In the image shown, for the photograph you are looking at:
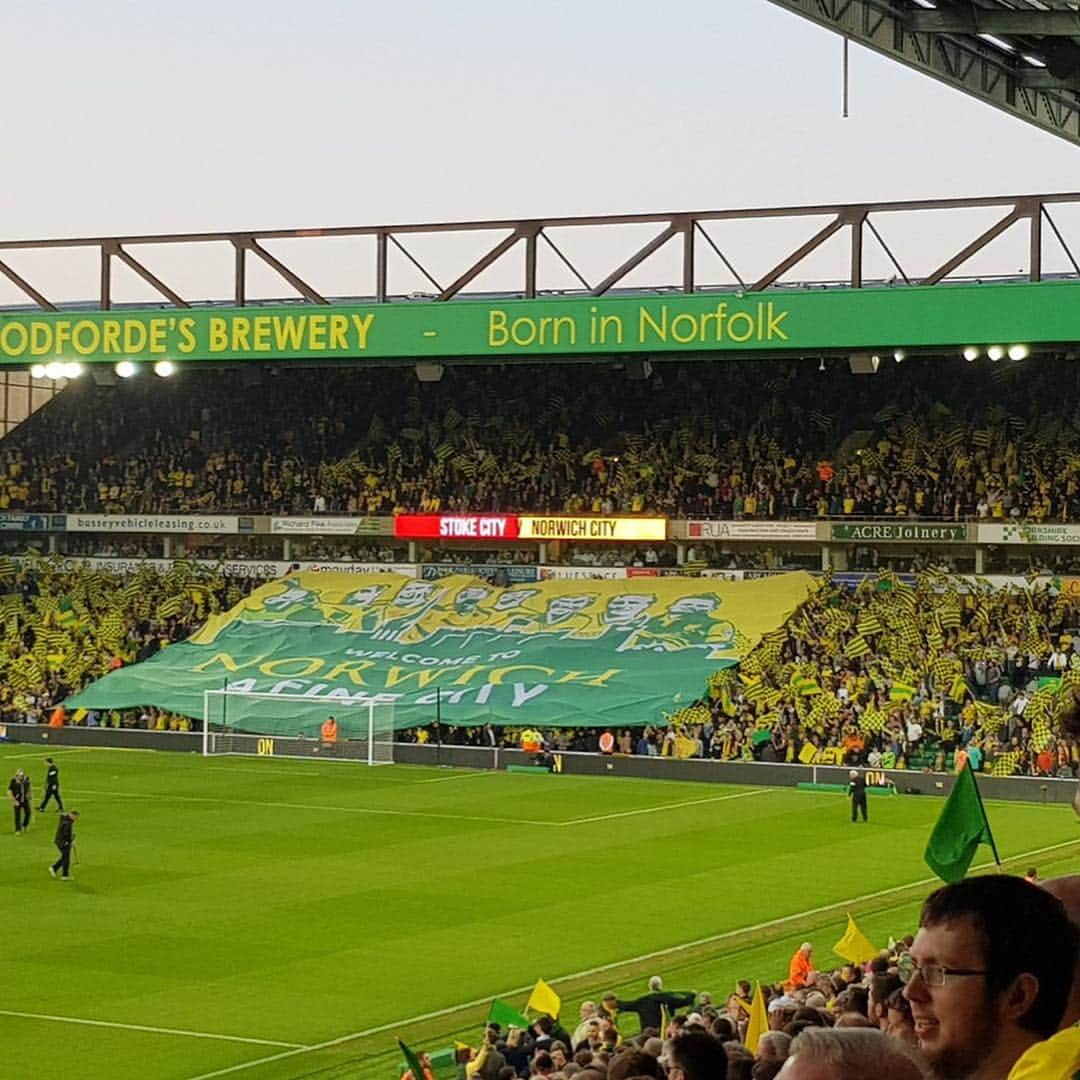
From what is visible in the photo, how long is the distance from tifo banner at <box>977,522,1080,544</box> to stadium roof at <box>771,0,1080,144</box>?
37.8 m

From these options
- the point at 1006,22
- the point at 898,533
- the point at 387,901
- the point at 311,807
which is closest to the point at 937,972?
the point at 1006,22

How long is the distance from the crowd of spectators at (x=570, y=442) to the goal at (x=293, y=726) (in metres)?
9.85

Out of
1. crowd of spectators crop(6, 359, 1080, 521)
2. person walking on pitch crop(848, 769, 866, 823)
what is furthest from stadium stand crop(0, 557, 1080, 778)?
person walking on pitch crop(848, 769, 866, 823)

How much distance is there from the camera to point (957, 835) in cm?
1207

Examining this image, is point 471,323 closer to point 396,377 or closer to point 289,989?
point 396,377

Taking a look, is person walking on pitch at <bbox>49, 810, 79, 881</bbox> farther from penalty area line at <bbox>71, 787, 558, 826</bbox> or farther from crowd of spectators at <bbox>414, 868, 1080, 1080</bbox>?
crowd of spectators at <bbox>414, 868, 1080, 1080</bbox>

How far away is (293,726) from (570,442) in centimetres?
1377

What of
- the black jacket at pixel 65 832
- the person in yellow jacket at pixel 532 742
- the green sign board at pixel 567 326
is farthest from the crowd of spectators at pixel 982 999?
the person in yellow jacket at pixel 532 742

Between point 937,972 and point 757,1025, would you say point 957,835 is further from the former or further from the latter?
point 937,972

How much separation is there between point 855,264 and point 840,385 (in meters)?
10.1

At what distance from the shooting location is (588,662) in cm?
5294

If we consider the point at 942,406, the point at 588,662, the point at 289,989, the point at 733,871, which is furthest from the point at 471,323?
the point at 289,989

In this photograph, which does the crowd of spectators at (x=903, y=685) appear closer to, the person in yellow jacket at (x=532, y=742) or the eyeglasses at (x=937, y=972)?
the person in yellow jacket at (x=532, y=742)

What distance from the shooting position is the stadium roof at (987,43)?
43.8 feet
